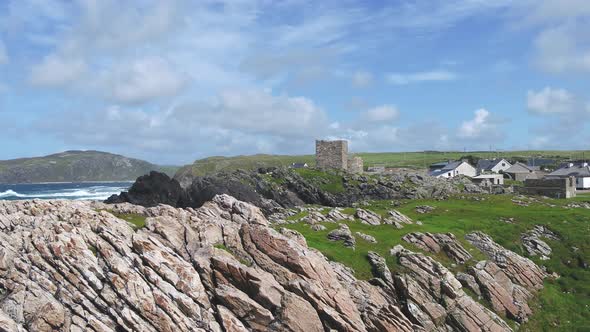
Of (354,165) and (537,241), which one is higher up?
(354,165)

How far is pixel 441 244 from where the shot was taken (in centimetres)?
4019

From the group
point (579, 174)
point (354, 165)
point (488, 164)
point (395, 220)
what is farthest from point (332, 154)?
point (488, 164)

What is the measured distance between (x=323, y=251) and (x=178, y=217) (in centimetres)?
1072

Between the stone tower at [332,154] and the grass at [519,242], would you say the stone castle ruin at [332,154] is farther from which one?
the grass at [519,242]

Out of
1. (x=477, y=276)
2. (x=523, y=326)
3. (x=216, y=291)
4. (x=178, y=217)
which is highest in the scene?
(x=178, y=217)

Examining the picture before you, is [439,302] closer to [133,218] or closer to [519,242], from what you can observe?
[519,242]

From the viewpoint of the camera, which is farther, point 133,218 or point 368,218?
point 368,218

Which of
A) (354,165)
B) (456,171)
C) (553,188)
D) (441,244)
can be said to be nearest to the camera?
(441,244)

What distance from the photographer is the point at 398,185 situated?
8888 cm

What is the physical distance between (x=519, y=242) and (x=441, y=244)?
434 inches

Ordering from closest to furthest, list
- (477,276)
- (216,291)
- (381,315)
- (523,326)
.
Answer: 1. (216,291)
2. (381,315)
3. (523,326)
4. (477,276)

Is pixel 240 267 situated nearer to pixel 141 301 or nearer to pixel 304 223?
pixel 141 301

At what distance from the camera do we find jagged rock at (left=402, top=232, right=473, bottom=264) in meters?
38.6

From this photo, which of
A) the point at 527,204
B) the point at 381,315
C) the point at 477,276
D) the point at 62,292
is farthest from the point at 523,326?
the point at 527,204
